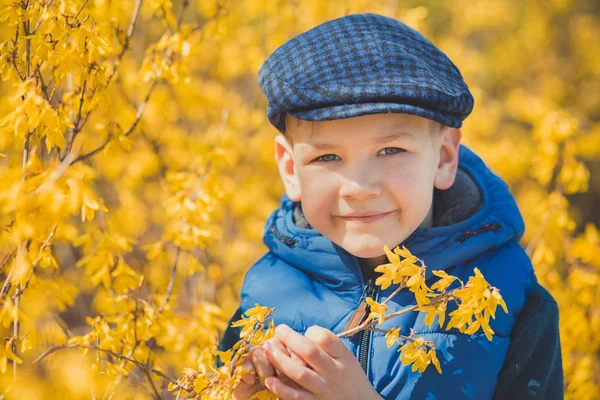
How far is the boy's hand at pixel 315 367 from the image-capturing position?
1.31 meters

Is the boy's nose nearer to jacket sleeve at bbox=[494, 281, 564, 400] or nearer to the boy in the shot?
the boy

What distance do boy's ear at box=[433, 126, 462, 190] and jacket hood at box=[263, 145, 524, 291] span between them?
0.32 feet

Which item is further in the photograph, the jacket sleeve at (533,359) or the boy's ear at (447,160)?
the boy's ear at (447,160)

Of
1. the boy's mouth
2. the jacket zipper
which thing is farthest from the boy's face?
the jacket zipper

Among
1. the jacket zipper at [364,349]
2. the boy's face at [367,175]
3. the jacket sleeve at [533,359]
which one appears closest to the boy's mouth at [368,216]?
the boy's face at [367,175]

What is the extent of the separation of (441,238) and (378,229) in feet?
0.63

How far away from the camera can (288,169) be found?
1776 millimetres

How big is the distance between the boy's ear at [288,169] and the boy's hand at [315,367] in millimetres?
510

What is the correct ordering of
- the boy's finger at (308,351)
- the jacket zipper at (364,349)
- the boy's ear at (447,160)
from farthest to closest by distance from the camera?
1. the boy's ear at (447,160)
2. the jacket zipper at (364,349)
3. the boy's finger at (308,351)

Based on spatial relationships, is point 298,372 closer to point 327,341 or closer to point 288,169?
point 327,341

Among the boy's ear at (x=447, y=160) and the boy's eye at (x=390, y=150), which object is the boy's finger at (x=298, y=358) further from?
the boy's ear at (x=447, y=160)

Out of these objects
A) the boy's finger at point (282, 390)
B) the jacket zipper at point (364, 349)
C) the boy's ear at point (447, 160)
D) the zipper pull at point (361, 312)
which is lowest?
the jacket zipper at point (364, 349)

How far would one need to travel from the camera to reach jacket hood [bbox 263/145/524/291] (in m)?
1.58

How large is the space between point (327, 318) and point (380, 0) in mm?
2600
